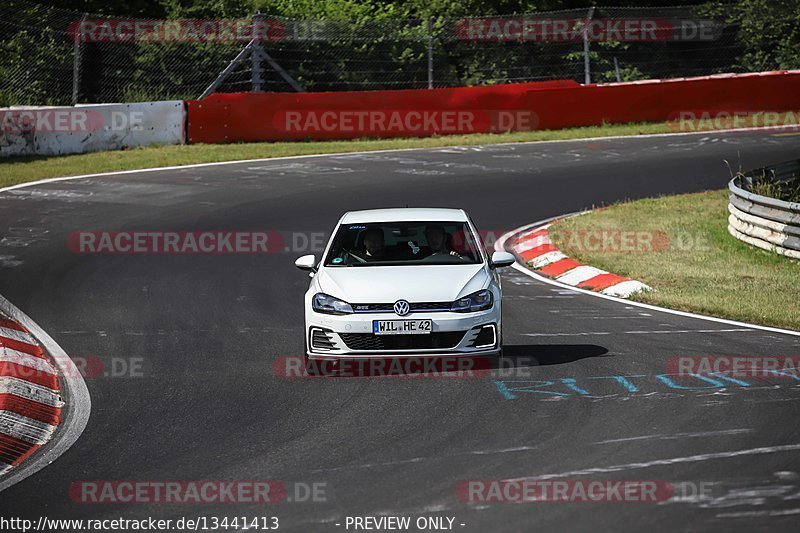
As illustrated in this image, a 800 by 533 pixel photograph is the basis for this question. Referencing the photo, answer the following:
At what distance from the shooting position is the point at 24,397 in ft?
30.7

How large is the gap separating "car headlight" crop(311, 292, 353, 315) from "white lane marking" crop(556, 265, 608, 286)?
217 inches

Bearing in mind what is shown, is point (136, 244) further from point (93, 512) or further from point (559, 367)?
point (93, 512)

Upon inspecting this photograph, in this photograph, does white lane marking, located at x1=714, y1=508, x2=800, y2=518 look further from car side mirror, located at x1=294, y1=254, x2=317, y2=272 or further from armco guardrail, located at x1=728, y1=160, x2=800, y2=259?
armco guardrail, located at x1=728, y1=160, x2=800, y2=259
